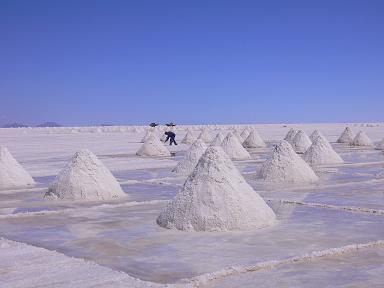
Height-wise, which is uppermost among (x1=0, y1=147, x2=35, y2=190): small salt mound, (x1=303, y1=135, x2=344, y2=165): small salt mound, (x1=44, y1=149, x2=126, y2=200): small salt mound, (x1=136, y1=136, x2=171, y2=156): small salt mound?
(x1=136, y1=136, x2=171, y2=156): small salt mound

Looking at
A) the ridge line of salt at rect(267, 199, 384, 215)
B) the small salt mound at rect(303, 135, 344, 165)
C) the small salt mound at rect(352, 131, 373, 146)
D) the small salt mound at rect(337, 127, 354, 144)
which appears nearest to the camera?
the ridge line of salt at rect(267, 199, 384, 215)

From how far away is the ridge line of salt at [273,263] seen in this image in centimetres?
565

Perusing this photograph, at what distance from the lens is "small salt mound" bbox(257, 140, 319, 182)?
46.9ft

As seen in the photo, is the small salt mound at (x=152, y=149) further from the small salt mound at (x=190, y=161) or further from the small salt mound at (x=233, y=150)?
the small salt mound at (x=190, y=161)

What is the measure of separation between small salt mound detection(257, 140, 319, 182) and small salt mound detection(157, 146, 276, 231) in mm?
5570

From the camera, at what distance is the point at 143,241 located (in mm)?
7453

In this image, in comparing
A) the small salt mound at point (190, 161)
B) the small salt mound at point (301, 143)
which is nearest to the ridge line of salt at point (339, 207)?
the small salt mound at point (190, 161)

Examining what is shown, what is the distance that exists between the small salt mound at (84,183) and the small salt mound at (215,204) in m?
3.12

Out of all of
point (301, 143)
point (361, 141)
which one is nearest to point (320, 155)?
point (301, 143)

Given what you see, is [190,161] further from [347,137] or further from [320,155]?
[347,137]

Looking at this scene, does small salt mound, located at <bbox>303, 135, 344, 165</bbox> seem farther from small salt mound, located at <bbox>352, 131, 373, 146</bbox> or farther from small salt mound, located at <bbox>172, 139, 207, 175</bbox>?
small salt mound, located at <bbox>352, 131, 373, 146</bbox>

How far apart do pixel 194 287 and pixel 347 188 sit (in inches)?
331

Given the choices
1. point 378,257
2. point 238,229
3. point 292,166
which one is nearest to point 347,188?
point 292,166

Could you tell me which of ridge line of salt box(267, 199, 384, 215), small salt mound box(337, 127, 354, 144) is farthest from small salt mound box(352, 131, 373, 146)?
ridge line of salt box(267, 199, 384, 215)
